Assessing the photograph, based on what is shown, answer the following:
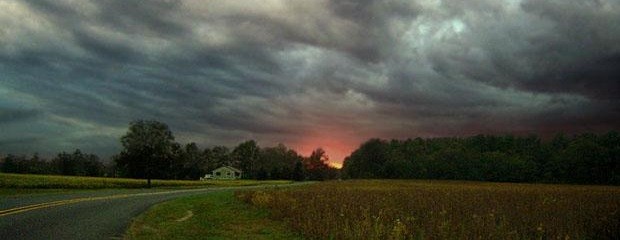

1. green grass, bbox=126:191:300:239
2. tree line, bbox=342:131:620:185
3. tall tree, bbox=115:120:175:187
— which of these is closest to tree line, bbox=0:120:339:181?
tall tree, bbox=115:120:175:187

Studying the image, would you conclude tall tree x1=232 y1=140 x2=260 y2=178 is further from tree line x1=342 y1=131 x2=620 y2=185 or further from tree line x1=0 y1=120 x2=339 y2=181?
tree line x1=342 y1=131 x2=620 y2=185

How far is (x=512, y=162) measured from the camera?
11838 cm

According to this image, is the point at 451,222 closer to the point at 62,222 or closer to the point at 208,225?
the point at 208,225

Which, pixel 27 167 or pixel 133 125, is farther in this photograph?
pixel 27 167

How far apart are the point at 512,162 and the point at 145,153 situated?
8458 cm

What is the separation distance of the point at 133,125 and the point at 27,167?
6342cm

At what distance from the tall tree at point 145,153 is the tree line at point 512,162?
78.6 m

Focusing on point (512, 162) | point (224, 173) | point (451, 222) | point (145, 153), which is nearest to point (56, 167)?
point (224, 173)

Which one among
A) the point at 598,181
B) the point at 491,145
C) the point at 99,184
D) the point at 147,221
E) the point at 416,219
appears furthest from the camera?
the point at 491,145

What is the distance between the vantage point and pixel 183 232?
52.4 feet

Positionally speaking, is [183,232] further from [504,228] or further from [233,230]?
[504,228]

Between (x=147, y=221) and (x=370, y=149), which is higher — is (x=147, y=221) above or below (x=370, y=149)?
below

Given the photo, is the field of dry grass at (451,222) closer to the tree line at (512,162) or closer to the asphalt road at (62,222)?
the asphalt road at (62,222)

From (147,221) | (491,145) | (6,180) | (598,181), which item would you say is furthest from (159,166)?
(491,145)
